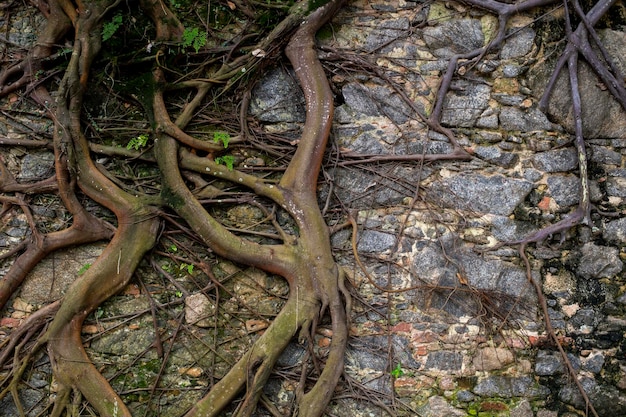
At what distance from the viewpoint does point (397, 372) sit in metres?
3.66

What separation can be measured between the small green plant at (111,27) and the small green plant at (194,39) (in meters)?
0.47

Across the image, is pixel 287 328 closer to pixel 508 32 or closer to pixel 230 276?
pixel 230 276

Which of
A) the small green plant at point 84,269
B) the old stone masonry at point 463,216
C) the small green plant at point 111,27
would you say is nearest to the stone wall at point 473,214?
the old stone masonry at point 463,216

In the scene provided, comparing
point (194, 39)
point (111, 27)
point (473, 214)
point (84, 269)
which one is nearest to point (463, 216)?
point (473, 214)

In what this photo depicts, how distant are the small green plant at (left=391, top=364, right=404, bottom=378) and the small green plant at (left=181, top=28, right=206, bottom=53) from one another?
267 centimetres

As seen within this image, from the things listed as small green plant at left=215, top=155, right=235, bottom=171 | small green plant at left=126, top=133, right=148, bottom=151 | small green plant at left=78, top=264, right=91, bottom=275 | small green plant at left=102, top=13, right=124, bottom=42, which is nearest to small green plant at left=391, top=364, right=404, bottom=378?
small green plant at left=215, top=155, right=235, bottom=171

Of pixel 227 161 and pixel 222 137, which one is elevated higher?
pixel 222 137

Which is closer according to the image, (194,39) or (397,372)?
(397,372)

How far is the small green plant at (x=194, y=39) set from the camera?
13.2 feet

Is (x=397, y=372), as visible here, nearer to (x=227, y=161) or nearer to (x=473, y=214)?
(x=473, y=214)

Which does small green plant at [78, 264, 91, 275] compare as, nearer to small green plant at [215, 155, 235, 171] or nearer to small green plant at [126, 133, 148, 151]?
small green plant at [126, 133, 148, 151]

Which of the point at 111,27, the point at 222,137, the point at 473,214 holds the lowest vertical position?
the point at 473,214

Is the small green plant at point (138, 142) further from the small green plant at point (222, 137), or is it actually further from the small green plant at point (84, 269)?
the small green plant at point (84, 269)

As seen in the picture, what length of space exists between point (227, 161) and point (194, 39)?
3.11ft
